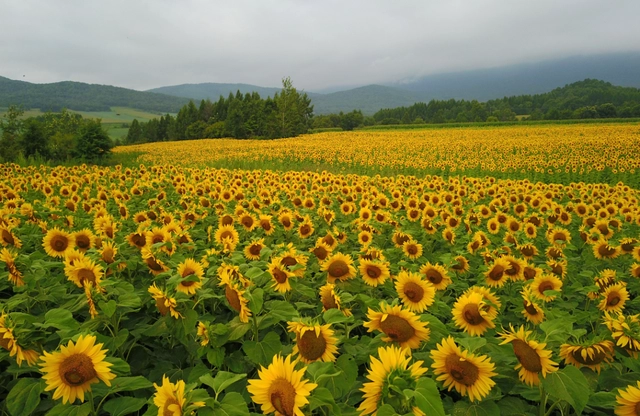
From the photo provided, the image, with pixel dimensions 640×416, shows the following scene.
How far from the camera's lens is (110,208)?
20.7 feet

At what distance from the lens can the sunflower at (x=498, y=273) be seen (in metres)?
3.72

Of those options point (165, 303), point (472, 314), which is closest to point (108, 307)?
point (165, 303)

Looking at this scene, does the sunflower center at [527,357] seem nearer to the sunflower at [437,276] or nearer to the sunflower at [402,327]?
the sunflower at [402,327]

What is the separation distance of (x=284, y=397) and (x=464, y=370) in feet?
2.85

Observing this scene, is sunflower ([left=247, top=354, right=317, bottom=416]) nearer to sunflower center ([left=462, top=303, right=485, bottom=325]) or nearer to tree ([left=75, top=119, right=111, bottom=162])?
sunflower center ([left=462, top=303, right=485, bottom=325])

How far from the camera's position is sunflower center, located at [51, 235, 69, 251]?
3.57 meters

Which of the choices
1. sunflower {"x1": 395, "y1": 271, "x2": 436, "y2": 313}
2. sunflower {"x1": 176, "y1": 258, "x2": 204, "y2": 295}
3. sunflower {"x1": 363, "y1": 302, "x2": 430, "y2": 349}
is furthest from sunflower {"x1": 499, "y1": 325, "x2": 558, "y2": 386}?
sunflower {"x1": 176, "y1": 258, "x2": 204, "y2": 295}

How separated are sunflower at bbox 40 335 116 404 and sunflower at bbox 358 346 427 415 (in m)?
1.17

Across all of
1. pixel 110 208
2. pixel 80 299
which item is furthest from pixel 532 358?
pixel 110 208

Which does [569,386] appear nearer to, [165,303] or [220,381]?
[220,381]

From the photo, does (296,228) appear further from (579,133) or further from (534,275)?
(579,133)

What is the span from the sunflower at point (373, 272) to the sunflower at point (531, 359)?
4.42ft

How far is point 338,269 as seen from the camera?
118 inches

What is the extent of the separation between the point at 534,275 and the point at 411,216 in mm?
2754
